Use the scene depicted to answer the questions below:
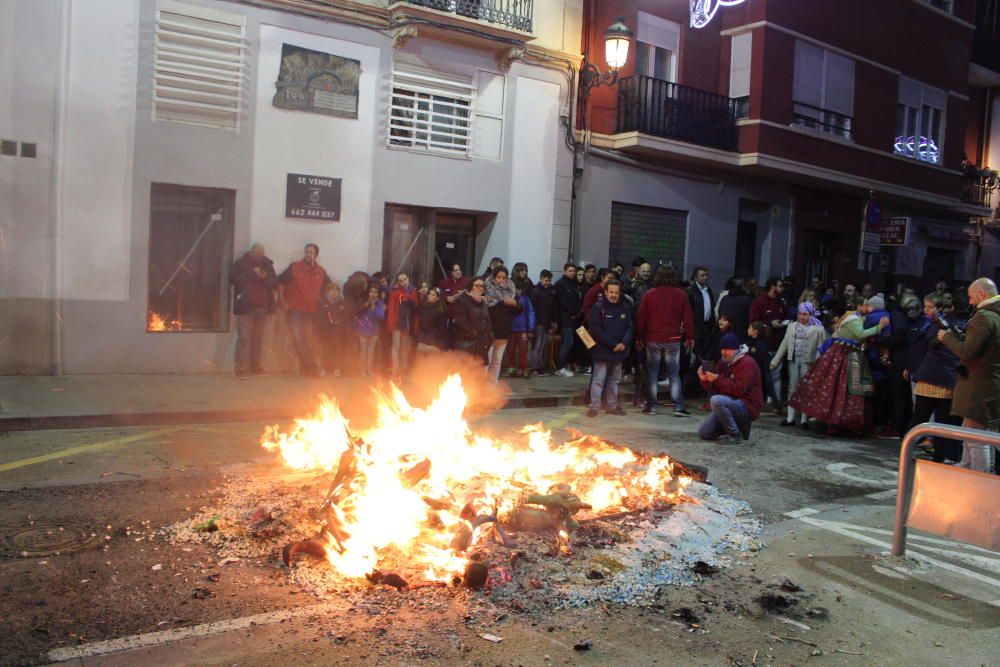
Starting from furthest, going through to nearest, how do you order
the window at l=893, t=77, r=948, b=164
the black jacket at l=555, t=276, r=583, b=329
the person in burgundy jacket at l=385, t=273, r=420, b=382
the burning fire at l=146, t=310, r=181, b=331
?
the window at l=893, t=77, r=948, b=164
the black jacket at l=555, t=276, r=583, b=329
the person in burgundy jacket at l=385, t=273, r=420, b=382
the burning fire at l=146, t=310, r=181, b=331

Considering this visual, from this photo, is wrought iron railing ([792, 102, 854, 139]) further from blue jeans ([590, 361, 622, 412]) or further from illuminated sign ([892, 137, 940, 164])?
blue jeans ([590, 361, 622, 412])

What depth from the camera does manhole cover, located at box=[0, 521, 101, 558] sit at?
5125 mm

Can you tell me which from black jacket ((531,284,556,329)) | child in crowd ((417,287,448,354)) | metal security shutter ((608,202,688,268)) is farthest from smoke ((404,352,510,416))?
metal security shutter ((608,202,688,268))

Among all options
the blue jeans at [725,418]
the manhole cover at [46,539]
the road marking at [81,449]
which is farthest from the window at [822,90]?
the manhole cover at [46,539]

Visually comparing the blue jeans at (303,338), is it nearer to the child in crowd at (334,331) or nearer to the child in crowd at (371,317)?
the child in crowd at (334,331)

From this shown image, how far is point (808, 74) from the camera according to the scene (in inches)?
780

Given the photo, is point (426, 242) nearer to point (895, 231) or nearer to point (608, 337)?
point (608, 337)

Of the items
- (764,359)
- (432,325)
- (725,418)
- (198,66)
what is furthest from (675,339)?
(198,66)

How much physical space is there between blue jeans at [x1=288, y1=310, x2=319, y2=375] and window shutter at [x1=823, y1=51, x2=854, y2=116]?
14.0m

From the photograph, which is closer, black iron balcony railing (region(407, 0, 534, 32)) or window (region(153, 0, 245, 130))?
window (region(153, 0, 245, 130))

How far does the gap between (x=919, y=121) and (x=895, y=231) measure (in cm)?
730

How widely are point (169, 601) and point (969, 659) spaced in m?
4.21

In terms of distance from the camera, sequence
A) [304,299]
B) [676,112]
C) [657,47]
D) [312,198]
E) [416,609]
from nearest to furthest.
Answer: [416,609]
[304,299]
[312,198]
[676,112]
[657,47]

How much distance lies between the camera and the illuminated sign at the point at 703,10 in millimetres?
17031
